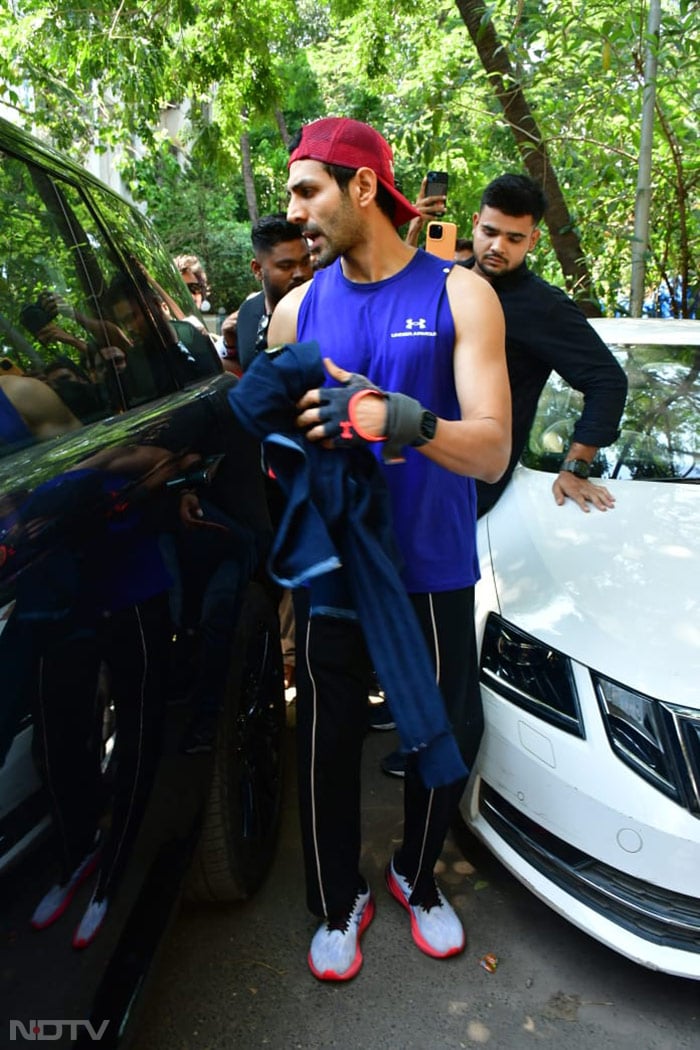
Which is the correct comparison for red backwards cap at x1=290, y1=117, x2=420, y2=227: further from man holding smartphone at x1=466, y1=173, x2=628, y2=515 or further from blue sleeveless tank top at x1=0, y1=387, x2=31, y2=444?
man holding smartphone at x1=466, y1=173, x2=628, y2=515

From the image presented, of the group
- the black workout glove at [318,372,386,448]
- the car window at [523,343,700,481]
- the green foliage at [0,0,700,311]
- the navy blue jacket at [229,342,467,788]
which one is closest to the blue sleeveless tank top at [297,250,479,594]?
the navy blue jacket at [229,342,467,788]

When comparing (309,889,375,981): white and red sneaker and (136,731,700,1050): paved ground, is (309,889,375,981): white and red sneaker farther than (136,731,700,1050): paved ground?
Yes

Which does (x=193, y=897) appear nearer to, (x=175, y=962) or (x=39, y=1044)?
(x=175, y=962)

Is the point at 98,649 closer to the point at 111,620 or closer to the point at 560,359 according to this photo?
the point at 111,620

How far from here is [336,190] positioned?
6.13 ft

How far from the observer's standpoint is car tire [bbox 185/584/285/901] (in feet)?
6.95

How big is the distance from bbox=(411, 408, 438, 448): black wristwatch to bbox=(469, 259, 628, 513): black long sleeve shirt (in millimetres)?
1178

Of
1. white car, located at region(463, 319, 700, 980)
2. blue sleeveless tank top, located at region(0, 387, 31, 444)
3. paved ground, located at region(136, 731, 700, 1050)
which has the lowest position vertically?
paved ground, located at region(136, 731, 700, 1050)

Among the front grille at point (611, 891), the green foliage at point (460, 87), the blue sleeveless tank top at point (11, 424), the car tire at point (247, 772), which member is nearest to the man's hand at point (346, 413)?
the blue sleeveless tank top at point (11, 424)

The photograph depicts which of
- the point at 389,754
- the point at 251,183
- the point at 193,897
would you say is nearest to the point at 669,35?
the point at 389,754

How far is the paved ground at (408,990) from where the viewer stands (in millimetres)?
2035

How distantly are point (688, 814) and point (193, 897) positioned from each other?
4.14ft

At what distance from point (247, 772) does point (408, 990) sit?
0.66 m

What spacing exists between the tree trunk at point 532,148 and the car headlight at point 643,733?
4001 millimetres
